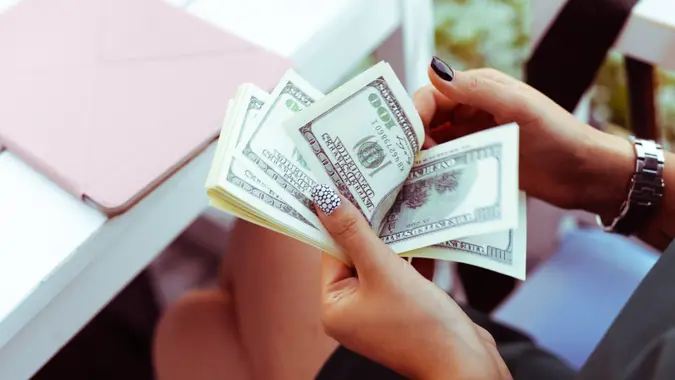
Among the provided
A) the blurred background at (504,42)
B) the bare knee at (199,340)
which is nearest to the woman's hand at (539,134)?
the bare knee at (199,340)

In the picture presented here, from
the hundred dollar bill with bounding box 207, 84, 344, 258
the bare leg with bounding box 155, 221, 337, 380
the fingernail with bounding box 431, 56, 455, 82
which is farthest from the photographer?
the bare leg with bounding box 155, 221, 337, 380

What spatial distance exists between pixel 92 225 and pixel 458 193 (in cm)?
32

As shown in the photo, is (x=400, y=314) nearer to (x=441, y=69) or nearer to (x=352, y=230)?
(x=352, y=230)

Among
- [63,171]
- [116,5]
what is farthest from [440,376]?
[116,5]

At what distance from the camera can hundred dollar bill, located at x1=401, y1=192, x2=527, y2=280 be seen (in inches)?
24.4

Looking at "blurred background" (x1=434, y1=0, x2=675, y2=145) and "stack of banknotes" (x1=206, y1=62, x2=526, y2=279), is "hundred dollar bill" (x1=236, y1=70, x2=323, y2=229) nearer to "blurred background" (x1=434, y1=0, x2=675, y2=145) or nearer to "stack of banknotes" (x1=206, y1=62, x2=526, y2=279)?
"stack of banknotes" (x1=206, y1=62, x2=526, y2=279)

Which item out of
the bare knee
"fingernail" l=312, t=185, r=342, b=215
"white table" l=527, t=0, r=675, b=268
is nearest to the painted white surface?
"white table" l=527, t=0, r=675, b=268

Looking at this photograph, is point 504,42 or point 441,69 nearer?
point 441,69

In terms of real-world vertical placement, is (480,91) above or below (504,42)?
above

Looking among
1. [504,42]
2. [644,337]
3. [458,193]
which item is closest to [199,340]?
[458,193]

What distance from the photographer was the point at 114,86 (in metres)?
0.66

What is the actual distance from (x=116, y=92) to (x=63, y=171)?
10 centimetres

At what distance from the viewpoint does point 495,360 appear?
1.92 ft

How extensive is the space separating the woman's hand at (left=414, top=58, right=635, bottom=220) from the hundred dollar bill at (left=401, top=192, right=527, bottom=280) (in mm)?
122
